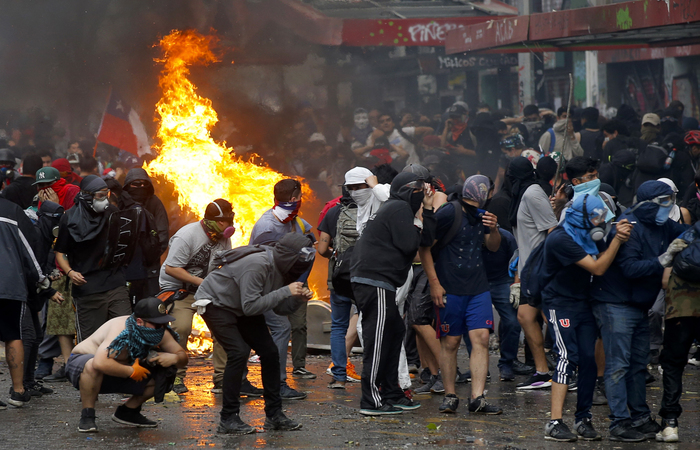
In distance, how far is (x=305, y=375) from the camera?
26.2ft

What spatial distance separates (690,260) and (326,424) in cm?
268

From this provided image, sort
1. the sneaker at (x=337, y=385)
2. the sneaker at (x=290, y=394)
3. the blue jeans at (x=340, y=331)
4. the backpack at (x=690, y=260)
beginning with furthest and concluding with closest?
the blue jeans at (x=340, y=331)
the sneaker at (x=337, y=385)
the sneaker at (x=290, y=394)
the backpack at (x=690, y=260)

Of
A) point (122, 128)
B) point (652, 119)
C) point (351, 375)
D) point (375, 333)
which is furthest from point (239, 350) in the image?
Result: point (122, 128)

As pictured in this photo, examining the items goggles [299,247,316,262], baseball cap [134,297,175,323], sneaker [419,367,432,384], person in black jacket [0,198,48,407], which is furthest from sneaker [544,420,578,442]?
person in black jacket [0,198,48,407]

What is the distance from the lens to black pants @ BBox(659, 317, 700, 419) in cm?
534

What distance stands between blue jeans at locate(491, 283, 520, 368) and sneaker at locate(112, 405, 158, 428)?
3.47m

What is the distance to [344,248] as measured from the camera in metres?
7.23

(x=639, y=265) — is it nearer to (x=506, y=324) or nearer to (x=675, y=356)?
(x=675, y=356)

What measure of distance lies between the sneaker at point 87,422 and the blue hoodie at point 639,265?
3.45 metres

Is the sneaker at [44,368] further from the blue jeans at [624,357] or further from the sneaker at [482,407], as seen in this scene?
the blue jeans at [624,357]

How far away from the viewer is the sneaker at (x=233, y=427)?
18.3 ft

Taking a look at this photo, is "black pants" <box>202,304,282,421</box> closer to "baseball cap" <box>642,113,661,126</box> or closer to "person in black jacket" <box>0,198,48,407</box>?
"person in black jacket" <box>0,198,48,407</box>

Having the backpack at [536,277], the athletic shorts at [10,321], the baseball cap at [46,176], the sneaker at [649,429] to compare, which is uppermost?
the baseball cap at [46,176]

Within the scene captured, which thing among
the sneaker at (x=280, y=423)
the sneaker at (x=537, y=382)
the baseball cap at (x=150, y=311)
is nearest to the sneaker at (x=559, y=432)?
the sneaker at (x=280, y=423)
